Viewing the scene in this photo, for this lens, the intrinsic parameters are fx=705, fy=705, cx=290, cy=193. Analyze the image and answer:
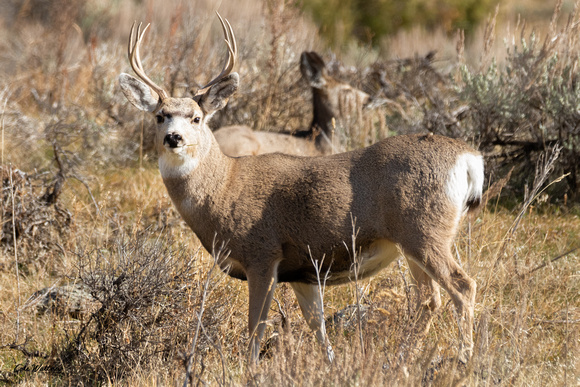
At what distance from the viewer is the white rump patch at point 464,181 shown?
4539 millimetres

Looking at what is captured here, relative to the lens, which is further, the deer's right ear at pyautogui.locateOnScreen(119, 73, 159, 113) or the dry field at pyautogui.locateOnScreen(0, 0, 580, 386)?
the deer's right ear at pyautogui.locateOnScreen(119, 73, 159, 113)

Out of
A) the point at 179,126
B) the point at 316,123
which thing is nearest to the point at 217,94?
the point at 179,126

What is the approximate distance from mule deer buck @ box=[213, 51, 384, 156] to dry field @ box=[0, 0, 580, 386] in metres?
0.47

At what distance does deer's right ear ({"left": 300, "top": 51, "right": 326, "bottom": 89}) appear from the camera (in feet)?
29.3

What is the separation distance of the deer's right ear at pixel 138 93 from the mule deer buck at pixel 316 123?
260 centimetres

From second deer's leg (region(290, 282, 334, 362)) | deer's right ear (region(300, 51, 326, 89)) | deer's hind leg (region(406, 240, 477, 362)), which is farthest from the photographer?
deer's right ear (region(300, 51, 326, 89))

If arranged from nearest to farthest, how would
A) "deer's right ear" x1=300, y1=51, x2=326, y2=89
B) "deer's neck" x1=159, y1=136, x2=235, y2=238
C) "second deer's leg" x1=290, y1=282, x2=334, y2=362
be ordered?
"deer's neck" x1=159, y1=136, x2=235, y2=238 → "second deer's leg" x1=290, y1=282, x2=334, y2=362 → "deer's right ear" x1=300, y1=51, x2=326, y2=89

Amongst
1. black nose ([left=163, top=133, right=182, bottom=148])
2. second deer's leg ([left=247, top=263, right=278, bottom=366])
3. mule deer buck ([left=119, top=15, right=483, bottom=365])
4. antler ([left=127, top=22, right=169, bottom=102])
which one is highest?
antler ([left=127, top=22, right=169, bottom=102])

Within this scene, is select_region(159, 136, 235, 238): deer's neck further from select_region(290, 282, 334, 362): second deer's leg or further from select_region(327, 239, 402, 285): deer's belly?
select_region(327, 239, 402, 285): deer's belly

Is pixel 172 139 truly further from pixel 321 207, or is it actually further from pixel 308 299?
pixel 308 299

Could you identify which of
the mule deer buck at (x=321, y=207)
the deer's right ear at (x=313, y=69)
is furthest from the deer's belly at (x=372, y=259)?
the deer's right ear at (x=313, y=69)

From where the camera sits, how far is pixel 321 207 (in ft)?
15.5

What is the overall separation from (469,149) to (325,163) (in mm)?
975

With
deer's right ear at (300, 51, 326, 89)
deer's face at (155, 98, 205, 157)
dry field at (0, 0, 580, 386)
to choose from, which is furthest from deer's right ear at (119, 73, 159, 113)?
deer's right ear at (300, 51, 326, 89)
